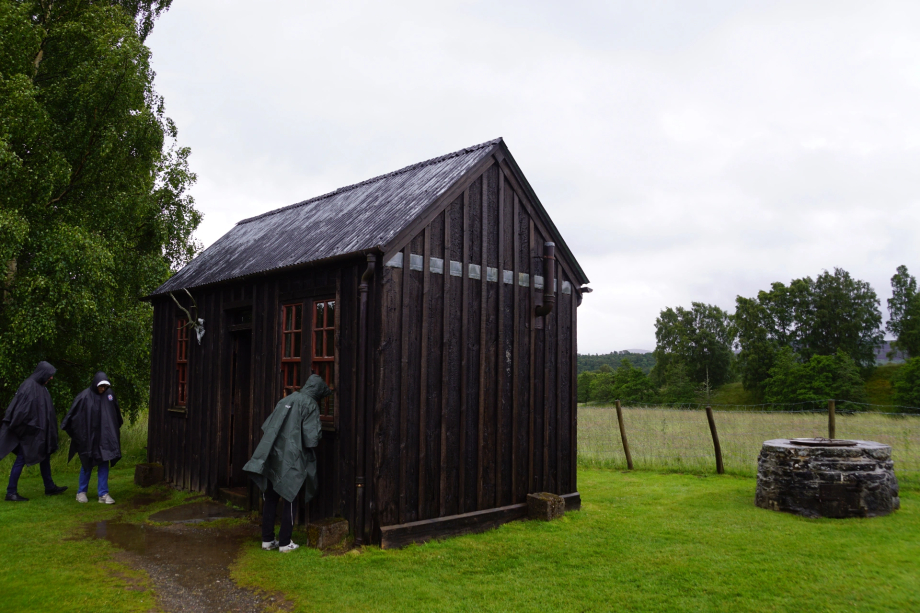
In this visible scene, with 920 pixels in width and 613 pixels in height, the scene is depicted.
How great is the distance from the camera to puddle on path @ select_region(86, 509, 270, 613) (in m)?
5.57

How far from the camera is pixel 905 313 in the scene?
53.5 meters

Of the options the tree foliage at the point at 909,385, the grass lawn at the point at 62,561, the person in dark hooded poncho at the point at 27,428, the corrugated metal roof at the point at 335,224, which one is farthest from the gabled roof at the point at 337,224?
the tree foliage at the point at 909,385

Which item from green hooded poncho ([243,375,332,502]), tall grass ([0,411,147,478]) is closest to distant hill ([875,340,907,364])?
tall grass ([0,411,147,478])

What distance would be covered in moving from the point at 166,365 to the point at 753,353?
166ft

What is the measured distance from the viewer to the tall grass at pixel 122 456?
12.3 metres

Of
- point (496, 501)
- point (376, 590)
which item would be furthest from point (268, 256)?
point (376, 590)

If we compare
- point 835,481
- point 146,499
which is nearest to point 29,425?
point 146,499

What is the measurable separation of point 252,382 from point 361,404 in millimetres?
2768

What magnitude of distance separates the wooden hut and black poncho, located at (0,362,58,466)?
6.84 ft

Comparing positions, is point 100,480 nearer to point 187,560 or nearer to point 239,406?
point 239,406

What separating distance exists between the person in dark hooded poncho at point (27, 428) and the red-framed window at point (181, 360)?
82.0 inches

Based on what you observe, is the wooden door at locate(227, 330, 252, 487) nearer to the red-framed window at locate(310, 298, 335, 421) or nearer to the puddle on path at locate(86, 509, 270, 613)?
the puddle on path at locate(86, 509, 270, 613)

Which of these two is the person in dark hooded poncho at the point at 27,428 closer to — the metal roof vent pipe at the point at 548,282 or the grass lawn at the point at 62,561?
the grass lawn at the point at 62,561

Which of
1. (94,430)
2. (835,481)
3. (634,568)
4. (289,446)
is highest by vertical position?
(289,446)
